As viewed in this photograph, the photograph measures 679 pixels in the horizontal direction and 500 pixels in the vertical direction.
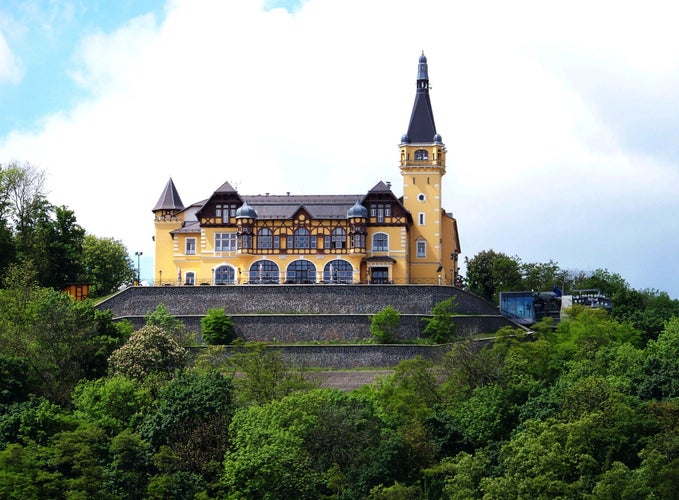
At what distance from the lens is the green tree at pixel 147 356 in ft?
223

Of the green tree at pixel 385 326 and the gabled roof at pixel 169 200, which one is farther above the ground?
the gabled roof at pixel 169 200

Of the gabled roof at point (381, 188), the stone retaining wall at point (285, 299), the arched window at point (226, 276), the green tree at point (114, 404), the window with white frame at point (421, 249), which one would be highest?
the gabled roof at point (381, 188)

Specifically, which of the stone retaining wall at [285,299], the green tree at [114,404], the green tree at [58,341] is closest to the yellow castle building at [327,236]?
the stone retaining wall at [285,299]

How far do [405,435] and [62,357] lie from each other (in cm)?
1745

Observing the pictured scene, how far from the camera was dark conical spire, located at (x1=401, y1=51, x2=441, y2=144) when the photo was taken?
89500 mm

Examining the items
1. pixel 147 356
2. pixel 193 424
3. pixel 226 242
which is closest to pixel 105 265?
pixel 226 242

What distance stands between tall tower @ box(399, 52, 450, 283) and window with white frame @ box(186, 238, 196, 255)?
12.6m

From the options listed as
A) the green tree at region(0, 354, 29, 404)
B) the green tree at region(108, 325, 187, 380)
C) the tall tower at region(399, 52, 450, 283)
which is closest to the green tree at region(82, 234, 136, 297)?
the tall tower at region(399, 52, 450, 283)

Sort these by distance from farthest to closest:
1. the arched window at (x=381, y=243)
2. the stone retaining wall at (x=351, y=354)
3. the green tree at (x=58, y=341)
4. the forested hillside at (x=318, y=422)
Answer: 1. the arched window at (x=381, y=243)
2. the stone retaining wall at (x=351, y=354)
3. the green tree at (x=58, y=341)
4. the forested hillside at (x=318, y=422)

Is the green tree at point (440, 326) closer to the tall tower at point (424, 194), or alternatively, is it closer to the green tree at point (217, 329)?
the tall tower at point (424, 194)

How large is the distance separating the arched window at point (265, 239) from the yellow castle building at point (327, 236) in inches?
2.3

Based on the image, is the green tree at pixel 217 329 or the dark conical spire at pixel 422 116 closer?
the green tree at pixel 217 329

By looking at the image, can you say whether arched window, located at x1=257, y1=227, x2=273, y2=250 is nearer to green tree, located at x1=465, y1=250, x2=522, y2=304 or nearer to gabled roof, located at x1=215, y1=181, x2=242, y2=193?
gabled roof, located at x1=215, y1=181, x2=242, y2=193

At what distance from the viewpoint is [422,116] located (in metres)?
90.2
